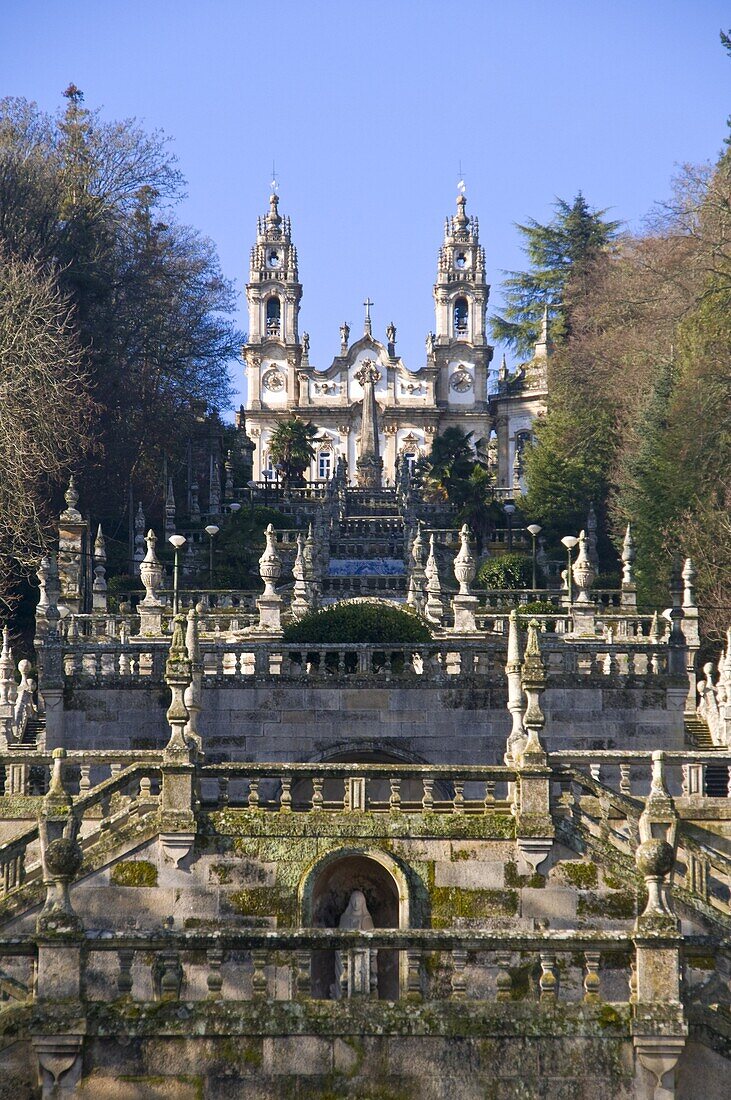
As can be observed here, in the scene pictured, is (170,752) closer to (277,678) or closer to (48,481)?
(277,678)

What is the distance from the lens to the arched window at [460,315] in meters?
115

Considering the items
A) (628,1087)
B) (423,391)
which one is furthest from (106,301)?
(423,391)

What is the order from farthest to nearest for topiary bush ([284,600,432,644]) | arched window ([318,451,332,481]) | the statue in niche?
arched window ([318,451,332,481]), topiary bush ([284,600,432,644]), the statue in niche

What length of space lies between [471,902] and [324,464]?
3506 inches

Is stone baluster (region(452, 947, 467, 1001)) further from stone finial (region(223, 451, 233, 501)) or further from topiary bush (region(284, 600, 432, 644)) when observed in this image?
stone finial (region(223, 451, 233, 501))

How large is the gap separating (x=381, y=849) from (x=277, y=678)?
9.03 metres

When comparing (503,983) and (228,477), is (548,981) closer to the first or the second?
(503,983)

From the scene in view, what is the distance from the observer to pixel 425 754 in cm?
2780

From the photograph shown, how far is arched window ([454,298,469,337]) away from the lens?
115062 mm

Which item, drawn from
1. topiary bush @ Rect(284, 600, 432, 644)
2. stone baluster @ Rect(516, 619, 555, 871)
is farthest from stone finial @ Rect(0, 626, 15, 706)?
stone baluster @ Rect(516, 619, 555, 871)

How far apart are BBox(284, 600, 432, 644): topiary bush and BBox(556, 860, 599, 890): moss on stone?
11.1 metres

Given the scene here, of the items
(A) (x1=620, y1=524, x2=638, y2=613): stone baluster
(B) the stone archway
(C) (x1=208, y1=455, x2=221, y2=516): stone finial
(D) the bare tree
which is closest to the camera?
(B) the stone archway

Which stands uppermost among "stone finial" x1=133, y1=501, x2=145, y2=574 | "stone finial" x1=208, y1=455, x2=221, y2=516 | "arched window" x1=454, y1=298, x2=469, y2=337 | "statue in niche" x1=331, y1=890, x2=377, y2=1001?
"arched window" x1=454, y1=298, x2=469, y2=337

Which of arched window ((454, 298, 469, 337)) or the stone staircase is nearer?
the stone staircase
